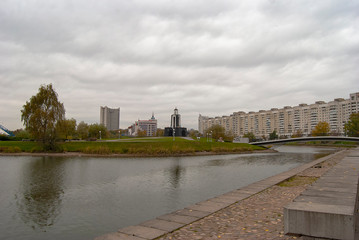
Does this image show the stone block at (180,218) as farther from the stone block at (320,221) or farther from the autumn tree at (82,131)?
the autumn tree at (82,131)

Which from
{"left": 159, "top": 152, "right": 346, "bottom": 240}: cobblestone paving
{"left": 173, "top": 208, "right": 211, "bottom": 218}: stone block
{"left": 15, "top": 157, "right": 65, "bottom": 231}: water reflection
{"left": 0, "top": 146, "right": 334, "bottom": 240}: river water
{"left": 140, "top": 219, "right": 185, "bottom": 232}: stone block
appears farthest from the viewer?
{"left": 15, "top": 157, "right": 65, "bottom": 231}: water reflection

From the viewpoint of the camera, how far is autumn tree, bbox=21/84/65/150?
1832 inches

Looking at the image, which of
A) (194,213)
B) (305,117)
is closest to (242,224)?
(194,213)

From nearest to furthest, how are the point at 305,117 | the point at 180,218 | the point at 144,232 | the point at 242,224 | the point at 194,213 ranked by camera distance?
the point at 144,232 → the point at 242,224 → the point at 180,218 → the point at 194,213 → the point at 305,117

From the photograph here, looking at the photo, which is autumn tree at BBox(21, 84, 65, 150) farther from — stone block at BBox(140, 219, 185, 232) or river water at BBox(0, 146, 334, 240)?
stone block at BBox(140, 219, 185, 232)

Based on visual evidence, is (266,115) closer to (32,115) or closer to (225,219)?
(32,115)

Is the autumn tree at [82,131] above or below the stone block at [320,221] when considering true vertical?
above

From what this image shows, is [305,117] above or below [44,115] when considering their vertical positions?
above

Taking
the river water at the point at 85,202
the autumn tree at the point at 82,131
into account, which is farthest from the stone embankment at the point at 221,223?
the autumn tree at the point at 82,131

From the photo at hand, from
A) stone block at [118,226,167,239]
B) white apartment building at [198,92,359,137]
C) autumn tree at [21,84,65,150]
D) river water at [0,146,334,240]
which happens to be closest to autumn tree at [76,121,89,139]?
autumn tree at [21,84,65,150]

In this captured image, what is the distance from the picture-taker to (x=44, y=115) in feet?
152

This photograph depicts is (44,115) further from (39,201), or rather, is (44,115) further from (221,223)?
(221,223)

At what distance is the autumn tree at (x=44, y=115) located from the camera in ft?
153

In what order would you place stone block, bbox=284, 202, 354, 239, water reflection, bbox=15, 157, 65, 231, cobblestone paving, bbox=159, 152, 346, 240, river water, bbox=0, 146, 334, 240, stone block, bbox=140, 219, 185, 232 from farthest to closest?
water reflection, bbox=15, 157, 65, 231 → river water, bbox=0, 146, 334, 240 → stone block, bbox=140, 219, 185, 232 → cobblestone paving, bbox=159, 152, 346, 240 → stone block, bbox=284, 202, 354, 239
